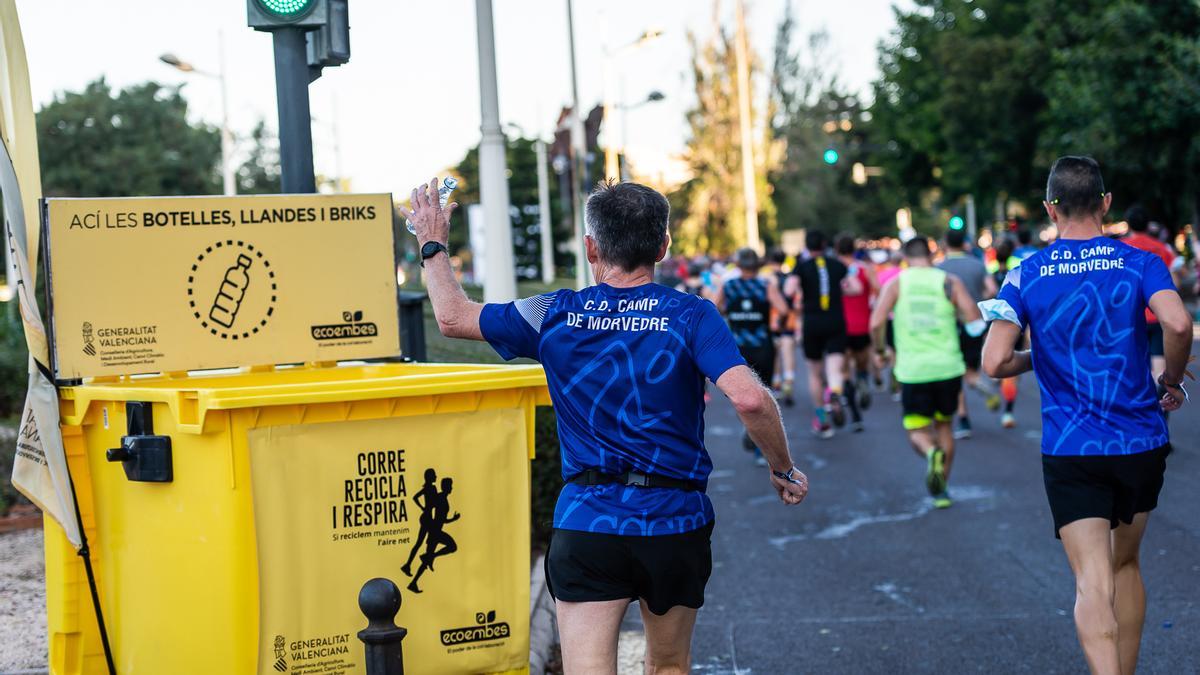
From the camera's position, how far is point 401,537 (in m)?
4.81

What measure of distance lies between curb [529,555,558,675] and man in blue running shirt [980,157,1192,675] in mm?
1972

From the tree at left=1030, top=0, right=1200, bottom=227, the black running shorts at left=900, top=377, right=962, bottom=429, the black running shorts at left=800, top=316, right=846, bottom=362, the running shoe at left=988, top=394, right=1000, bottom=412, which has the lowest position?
the running shoe at left=988, top=394, right=1000, bottom=412

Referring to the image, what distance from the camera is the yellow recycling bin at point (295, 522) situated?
4594 mm

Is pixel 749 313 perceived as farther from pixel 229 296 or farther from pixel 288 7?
pixel 229 296

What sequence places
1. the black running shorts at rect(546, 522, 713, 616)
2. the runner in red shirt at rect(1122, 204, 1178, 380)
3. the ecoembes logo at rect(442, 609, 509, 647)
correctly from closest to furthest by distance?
the black running shorts at rect(546, 522, 713, 616)
the ecoembes logo at rect(442, 609, 509, 647)
the runner in red shirt at rect(1122, 204, 1178, 380)

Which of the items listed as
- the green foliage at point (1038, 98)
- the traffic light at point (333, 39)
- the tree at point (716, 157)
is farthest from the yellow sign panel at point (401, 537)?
the tree at point (716, 157)

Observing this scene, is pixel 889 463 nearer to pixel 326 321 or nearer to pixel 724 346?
pixel 326 321

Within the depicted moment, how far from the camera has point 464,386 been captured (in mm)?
4906

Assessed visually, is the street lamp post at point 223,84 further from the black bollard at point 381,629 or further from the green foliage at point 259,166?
the black bollard at point 381,629

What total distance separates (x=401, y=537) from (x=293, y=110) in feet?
6.96

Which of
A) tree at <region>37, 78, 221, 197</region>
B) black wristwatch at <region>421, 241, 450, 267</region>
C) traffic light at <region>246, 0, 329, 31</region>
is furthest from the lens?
tree at <region>37, 78, 221, 197</region>

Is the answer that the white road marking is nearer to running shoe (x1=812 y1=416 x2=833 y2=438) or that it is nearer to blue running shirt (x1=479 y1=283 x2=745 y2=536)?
running shoe (x1=812 y1=416 x2=833 y2=438)

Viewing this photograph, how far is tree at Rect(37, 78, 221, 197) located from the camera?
45.3m

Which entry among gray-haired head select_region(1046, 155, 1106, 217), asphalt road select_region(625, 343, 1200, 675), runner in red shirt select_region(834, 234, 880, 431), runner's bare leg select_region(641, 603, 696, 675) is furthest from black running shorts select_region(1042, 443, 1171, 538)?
runner in red shirt select_region(834, 234, 880, 431)
